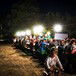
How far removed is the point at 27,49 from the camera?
54.5ft

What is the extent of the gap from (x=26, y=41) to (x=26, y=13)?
921 inches

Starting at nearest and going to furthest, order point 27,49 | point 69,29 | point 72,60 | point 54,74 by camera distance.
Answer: point 54,74 → point 72,60 → point 69,29 → point 27,49

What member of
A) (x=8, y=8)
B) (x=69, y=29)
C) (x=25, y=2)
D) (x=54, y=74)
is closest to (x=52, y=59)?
(x=54, y=74)

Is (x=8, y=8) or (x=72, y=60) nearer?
(x=72, y=60)

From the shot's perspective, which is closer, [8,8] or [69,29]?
[69,29]

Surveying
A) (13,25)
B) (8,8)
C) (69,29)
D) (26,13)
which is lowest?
(69,29)

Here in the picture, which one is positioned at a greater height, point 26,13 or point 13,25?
point 26,13

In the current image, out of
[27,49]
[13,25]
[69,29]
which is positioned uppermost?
[13,25]

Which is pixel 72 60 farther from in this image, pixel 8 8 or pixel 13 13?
pixel 8 8

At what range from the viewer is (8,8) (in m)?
44.3

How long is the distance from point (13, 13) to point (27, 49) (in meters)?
27.0

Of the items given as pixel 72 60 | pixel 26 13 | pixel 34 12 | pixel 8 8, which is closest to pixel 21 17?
pixel 26 13

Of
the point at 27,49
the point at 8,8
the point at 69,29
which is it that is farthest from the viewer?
the point at 8,8

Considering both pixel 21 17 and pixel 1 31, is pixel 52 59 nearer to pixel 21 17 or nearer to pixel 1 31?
pixel 21 17
